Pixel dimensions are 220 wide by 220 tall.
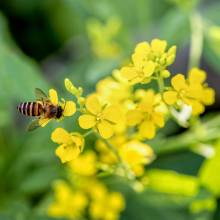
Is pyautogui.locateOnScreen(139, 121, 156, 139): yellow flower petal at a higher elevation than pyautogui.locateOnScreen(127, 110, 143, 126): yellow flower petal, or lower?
lower

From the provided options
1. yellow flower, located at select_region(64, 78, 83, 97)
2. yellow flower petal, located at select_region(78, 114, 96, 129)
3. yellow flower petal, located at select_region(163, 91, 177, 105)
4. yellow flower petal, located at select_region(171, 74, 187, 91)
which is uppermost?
yellow flower, located at select_region(64, 78, 83, 97)

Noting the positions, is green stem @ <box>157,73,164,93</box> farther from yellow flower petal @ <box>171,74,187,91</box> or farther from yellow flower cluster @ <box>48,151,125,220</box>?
yellow flower cluster @ <box>48,151,125,220</box>

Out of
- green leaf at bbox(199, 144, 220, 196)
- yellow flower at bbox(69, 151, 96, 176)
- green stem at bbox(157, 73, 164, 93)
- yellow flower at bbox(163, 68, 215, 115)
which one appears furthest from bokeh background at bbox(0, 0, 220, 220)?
green stem at bbox(157, 73, 164, 93)

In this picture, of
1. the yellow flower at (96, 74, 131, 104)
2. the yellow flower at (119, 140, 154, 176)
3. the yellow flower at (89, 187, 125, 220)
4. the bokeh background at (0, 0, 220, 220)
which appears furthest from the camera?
the yellow flower at (89, 187, 125, 220)

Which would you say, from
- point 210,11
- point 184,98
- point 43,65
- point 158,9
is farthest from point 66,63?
point 184,98

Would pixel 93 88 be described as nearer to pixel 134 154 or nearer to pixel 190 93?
pixel 134 154

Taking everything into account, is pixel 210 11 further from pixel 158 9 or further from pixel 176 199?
pixel 176 199

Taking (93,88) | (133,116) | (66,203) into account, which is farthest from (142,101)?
(93,88)
